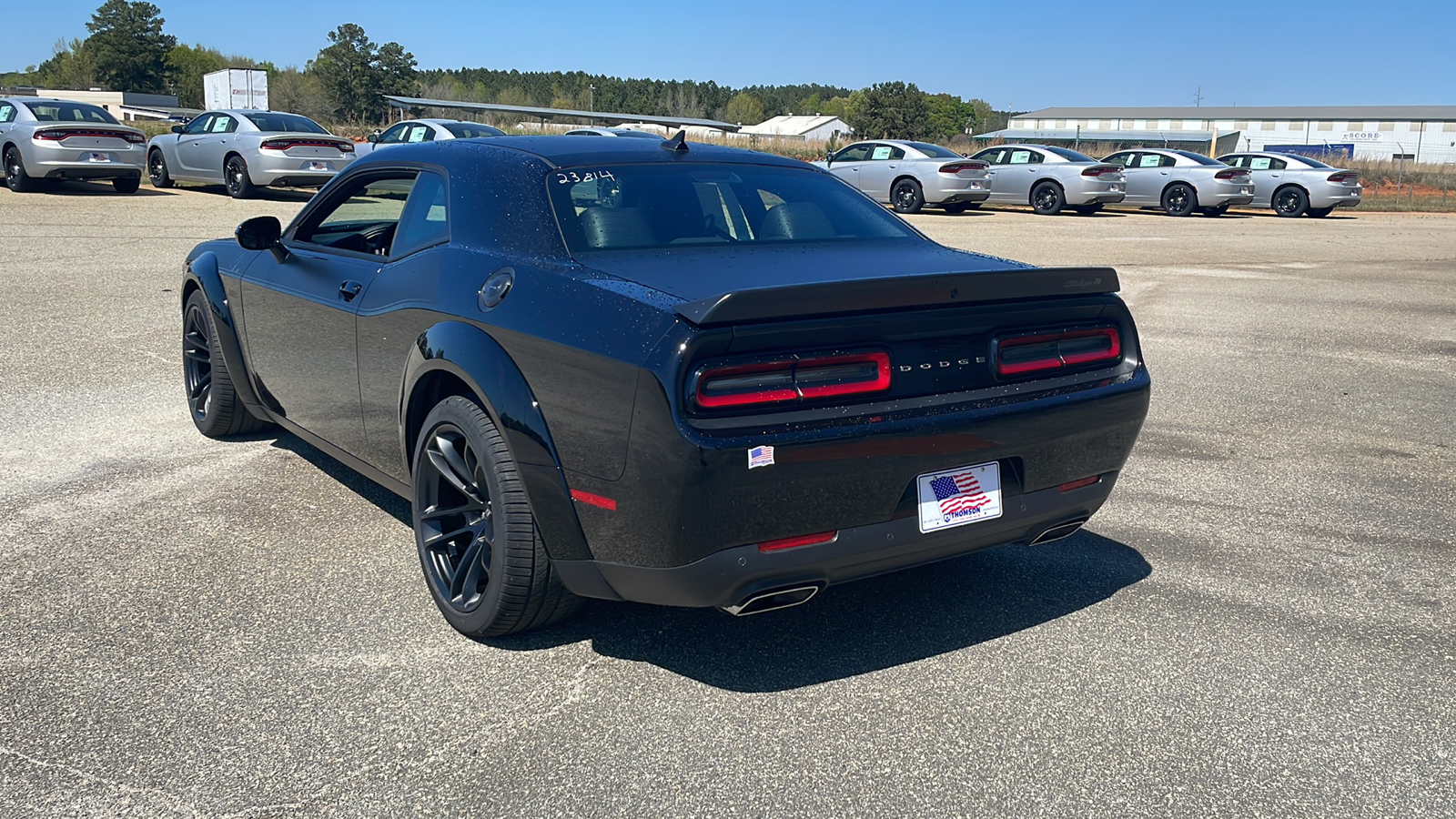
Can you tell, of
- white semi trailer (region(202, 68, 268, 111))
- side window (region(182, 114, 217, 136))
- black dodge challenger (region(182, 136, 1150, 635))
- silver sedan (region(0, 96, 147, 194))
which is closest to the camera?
black dodge challenger (region(182, 136, 1150, 635))

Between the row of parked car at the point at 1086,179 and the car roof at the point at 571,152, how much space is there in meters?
20.5

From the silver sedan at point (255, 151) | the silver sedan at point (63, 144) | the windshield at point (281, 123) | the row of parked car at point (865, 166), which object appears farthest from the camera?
the windshield at point (281, 123)

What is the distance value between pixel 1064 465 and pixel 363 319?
232 centimetres

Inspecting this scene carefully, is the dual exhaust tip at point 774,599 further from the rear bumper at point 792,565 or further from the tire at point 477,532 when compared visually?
the tire at point 477,532

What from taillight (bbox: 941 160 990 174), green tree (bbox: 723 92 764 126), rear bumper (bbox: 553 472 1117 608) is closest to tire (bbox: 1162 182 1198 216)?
taillight (bbox: 941 160 990 174)

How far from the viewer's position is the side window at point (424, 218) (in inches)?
155

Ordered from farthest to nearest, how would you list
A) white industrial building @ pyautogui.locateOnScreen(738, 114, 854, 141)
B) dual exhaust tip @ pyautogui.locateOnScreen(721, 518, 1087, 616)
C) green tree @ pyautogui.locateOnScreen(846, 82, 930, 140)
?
white industrial building @ pyautogui.locateOnScreen(738, 114, 854, 141) → green tree @ pyautogui.locateOnScreen(846, 82, 930, 140) → dual exhaust tip @ pyautogui.locateOnScreen(721, 518, 1087, 616)

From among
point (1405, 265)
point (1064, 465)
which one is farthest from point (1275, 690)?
point (1405, 265)

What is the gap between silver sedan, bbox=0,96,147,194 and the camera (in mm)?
18203

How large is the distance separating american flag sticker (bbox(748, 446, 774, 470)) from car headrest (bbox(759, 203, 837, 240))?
1311mm

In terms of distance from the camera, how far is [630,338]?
297cm

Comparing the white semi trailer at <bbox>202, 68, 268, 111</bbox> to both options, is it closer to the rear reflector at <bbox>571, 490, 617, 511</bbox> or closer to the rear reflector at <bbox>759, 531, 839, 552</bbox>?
the rear reflector at <bbox>571, 490, 617, 511</bbox>

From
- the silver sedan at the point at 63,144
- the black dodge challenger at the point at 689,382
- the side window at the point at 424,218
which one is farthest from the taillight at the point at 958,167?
the side window at the point at 424,218

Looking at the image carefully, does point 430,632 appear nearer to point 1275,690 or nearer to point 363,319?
point 363,319
